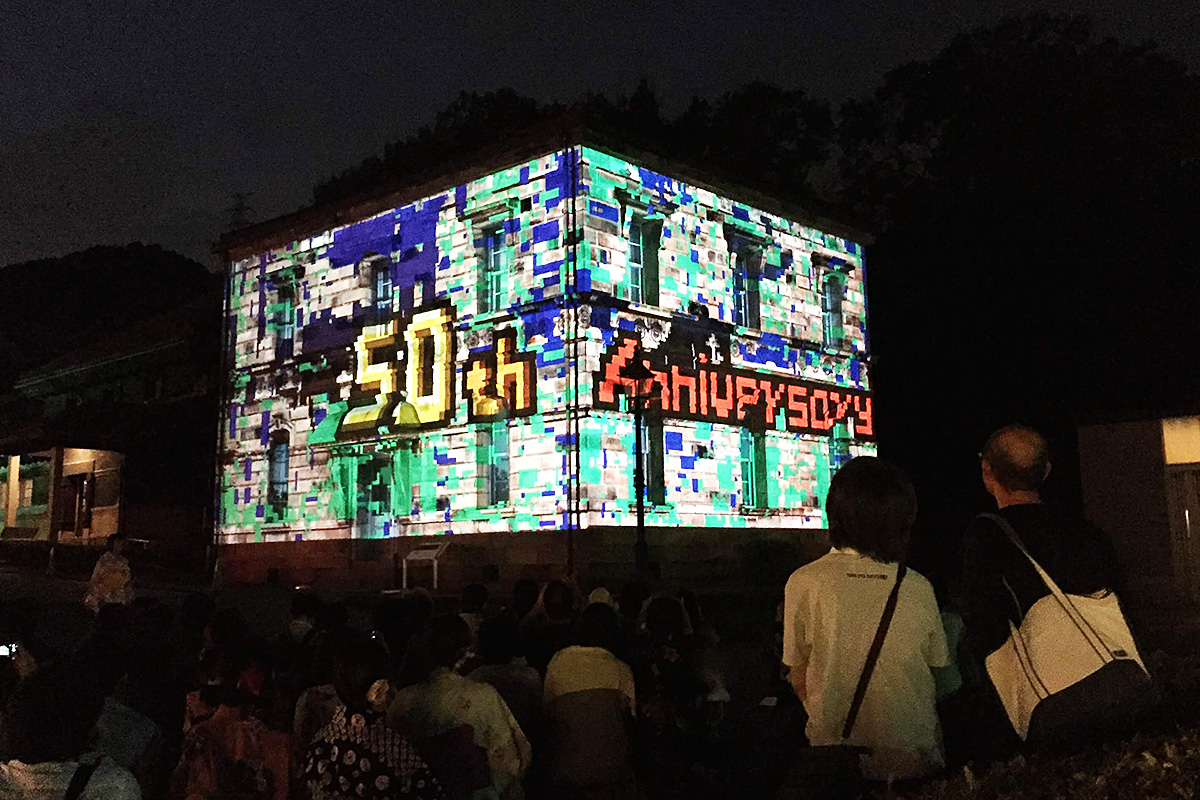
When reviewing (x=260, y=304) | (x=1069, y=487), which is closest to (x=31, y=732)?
(x=260, y=304)

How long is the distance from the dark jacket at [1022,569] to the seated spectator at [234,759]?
3432 mm

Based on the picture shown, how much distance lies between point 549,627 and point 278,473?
2161cm

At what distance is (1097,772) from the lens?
421 cm

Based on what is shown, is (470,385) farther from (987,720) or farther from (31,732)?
(31,732)

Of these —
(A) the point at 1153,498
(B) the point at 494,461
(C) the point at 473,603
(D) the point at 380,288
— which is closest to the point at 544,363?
(B) the point at 494,461

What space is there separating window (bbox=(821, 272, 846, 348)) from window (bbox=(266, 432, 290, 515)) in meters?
14.2

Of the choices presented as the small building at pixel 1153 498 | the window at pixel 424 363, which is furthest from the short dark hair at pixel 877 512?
the window at pixel 424 363

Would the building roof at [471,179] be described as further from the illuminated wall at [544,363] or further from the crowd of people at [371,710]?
the crowd of people at [371,710]

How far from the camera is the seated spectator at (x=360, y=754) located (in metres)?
4.49

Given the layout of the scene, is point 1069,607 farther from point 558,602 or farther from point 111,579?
point 111,579

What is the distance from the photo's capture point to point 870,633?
3.80m

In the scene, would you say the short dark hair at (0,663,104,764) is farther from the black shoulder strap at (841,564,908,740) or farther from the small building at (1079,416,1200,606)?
the small building at (1079,416,1200,606)

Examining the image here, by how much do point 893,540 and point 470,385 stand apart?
64.0 ft

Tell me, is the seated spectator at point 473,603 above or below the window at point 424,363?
below
